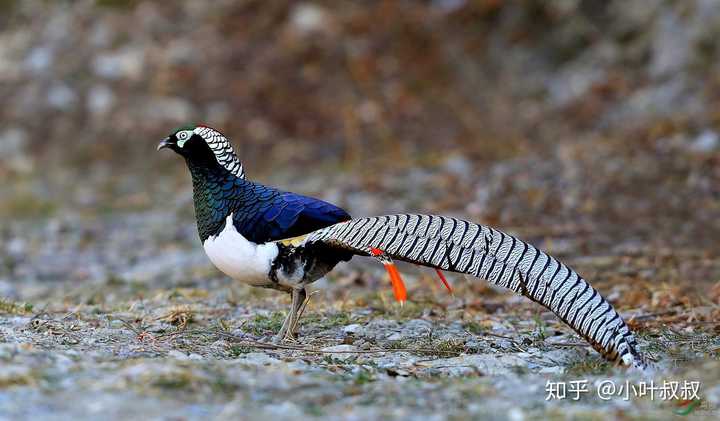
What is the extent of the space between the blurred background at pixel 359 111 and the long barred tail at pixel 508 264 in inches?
180

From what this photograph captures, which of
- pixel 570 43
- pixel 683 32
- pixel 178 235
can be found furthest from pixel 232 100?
pixel 683 32

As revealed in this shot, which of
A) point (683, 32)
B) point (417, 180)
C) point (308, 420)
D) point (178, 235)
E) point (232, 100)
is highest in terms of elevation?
point (683, 32)

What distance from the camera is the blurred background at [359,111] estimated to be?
33.8 feet

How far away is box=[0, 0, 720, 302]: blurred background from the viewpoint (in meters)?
10.3

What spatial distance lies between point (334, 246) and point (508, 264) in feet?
2.85

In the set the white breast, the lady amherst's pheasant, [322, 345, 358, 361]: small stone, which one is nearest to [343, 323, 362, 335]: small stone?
the lady amherst's pheasant

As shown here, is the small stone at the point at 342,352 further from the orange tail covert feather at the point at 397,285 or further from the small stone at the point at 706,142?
the small stone at the point at 706,142

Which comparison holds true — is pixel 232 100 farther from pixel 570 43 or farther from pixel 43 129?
pixel 570 43

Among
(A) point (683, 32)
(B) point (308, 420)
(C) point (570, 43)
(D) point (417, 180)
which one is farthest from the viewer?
(C) point (570, 43)

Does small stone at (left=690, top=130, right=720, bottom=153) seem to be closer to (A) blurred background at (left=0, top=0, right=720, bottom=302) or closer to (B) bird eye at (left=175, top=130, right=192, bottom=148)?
(A) blurred background at (left=0, top=0, right=720, bottom=302)

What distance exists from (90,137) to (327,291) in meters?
6.58

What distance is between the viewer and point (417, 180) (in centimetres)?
1130

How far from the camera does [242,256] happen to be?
5.13 m

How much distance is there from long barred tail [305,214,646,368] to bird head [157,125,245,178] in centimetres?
101
